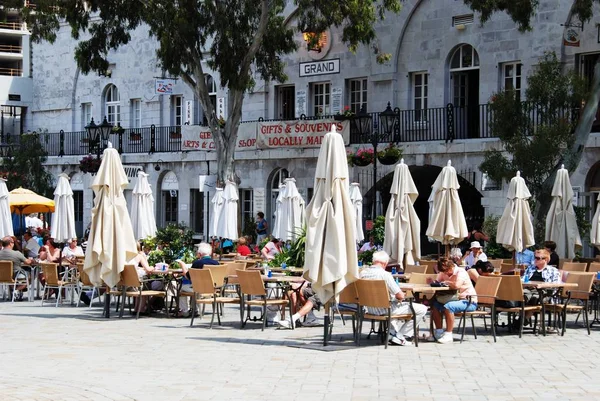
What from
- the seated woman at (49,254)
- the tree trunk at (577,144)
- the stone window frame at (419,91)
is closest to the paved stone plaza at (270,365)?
the seated woman at (49,254)

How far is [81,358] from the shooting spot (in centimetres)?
1325

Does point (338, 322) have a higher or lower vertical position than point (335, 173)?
lower

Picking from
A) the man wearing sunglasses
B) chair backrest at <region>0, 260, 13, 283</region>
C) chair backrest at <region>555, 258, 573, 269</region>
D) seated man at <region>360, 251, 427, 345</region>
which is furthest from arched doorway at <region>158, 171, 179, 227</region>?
seated man at <region>360, 251, 427, 345</region>

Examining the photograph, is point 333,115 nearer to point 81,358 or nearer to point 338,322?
point 338,322

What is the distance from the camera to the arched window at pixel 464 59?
32625 mm

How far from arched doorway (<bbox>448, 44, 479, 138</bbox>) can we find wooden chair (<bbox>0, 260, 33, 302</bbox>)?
546 inches

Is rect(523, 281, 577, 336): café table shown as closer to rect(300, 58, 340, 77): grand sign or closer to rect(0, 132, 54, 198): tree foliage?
rect(300, 58, 340, 77): grand sign

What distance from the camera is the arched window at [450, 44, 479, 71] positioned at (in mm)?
32625

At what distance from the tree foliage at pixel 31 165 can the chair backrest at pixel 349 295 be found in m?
30.7

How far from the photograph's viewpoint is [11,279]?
71.2ft

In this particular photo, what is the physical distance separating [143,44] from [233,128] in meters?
13.7

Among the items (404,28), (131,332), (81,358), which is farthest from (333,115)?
(81,358)

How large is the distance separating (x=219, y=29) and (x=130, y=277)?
11854mm

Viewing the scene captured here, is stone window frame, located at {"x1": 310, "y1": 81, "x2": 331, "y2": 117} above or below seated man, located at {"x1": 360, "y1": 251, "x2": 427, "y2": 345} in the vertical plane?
above
